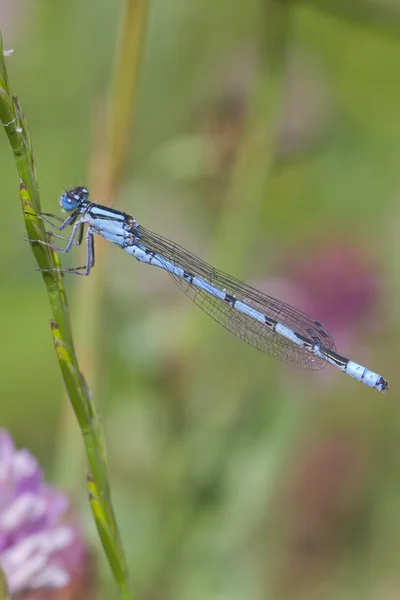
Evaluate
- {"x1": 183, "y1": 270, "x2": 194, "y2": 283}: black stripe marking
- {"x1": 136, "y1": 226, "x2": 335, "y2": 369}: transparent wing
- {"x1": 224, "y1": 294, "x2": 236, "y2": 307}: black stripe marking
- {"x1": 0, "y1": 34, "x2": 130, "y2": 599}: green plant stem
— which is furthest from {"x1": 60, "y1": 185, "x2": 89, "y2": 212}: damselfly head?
{"x1": 0, "y1": 34, "x2": 130, "y2": 599}: green plant stem

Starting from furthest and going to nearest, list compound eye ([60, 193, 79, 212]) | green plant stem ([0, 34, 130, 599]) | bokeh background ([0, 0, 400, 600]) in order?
bokeh background ([0, 0, 400, 600])
compound eye ([60, 193, 79, 212])
green plant stem ([0, 34, 130, 599])

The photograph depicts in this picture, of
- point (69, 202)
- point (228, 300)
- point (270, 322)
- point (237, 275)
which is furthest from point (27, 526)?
point (270, 322)

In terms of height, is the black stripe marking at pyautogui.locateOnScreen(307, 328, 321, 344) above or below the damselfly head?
above

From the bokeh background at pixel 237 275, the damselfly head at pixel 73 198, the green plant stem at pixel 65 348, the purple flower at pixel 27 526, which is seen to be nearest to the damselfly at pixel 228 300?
the damselfly head at pixel 73 198

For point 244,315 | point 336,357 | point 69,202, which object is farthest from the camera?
point 244,315

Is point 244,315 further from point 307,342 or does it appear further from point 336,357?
point 336,357

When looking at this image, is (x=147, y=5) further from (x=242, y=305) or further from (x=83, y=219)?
(x=242, y=305)

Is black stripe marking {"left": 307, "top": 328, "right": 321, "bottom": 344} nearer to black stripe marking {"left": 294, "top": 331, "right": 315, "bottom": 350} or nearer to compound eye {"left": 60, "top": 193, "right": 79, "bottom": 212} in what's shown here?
black stripe marking {"left": 294, "top": 331, "right": 315, "bottom": 350}
